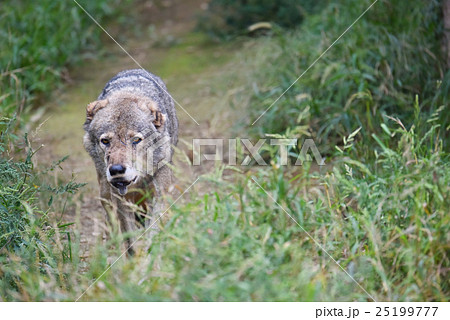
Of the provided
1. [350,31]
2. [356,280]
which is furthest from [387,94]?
[356,280]

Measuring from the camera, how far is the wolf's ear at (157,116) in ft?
17.4

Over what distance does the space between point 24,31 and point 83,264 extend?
5803mm

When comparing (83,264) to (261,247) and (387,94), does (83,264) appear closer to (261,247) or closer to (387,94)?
(261,247)

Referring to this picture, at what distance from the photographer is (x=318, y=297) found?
11.5ft

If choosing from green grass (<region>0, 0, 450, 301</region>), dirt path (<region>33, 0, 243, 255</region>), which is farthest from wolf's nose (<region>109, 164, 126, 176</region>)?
dirt path (<region>33, 0, 243, 255</region>)

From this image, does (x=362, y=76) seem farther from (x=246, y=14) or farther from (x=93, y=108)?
(x=246, y=14)

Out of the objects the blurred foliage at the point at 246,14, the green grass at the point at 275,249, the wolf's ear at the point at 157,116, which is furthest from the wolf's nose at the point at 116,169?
the blurred foliage at the point at 246,14

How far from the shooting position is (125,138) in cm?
497

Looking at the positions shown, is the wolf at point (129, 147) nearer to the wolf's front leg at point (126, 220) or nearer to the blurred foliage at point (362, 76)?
the wolf's front leg at point (126, 220)

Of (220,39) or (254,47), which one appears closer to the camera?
(254,47)

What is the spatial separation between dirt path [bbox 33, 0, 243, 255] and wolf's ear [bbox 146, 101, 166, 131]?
1220 mm

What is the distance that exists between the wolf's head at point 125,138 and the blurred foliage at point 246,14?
15.5ft

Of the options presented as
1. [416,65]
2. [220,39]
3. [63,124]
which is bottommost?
[63,124]

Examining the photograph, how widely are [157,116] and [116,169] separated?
81cm
